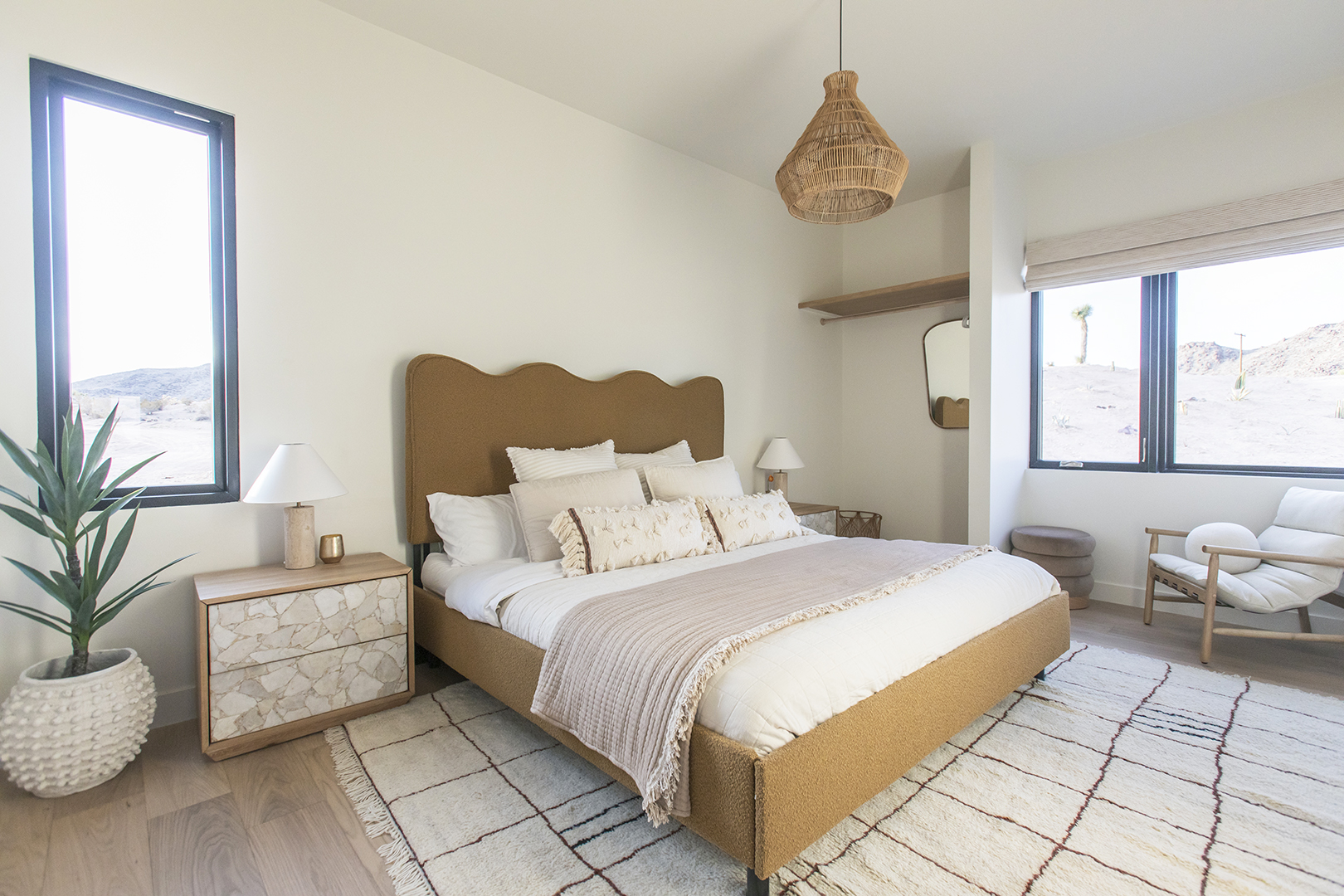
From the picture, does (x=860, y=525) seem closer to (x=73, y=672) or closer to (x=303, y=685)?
(x=303, y=685)

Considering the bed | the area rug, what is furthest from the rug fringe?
the bed

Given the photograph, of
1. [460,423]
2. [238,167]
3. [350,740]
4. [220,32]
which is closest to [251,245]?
[238,167]

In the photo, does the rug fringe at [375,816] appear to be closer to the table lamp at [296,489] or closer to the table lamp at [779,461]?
the table lamp at [296,489]

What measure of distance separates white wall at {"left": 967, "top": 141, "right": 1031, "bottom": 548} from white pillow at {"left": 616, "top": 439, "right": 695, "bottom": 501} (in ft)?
5.96

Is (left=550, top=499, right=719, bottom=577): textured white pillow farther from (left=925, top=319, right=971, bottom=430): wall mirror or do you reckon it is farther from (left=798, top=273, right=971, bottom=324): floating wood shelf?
(left=925, top=319, right=971, bottom=430): wall mirror

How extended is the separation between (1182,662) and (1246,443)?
1552 millimetres

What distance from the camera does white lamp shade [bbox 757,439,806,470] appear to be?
4344 mm

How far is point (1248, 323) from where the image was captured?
11.9 feet

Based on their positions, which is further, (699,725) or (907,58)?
(907,58)

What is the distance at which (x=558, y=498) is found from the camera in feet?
9.01

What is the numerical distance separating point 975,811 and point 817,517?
246 centimetres

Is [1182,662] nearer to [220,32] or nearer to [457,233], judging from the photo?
[457,233]

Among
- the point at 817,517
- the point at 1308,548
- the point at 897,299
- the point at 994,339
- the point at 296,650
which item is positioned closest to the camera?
the point at 296,650

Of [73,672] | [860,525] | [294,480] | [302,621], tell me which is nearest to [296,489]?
[294,480]
